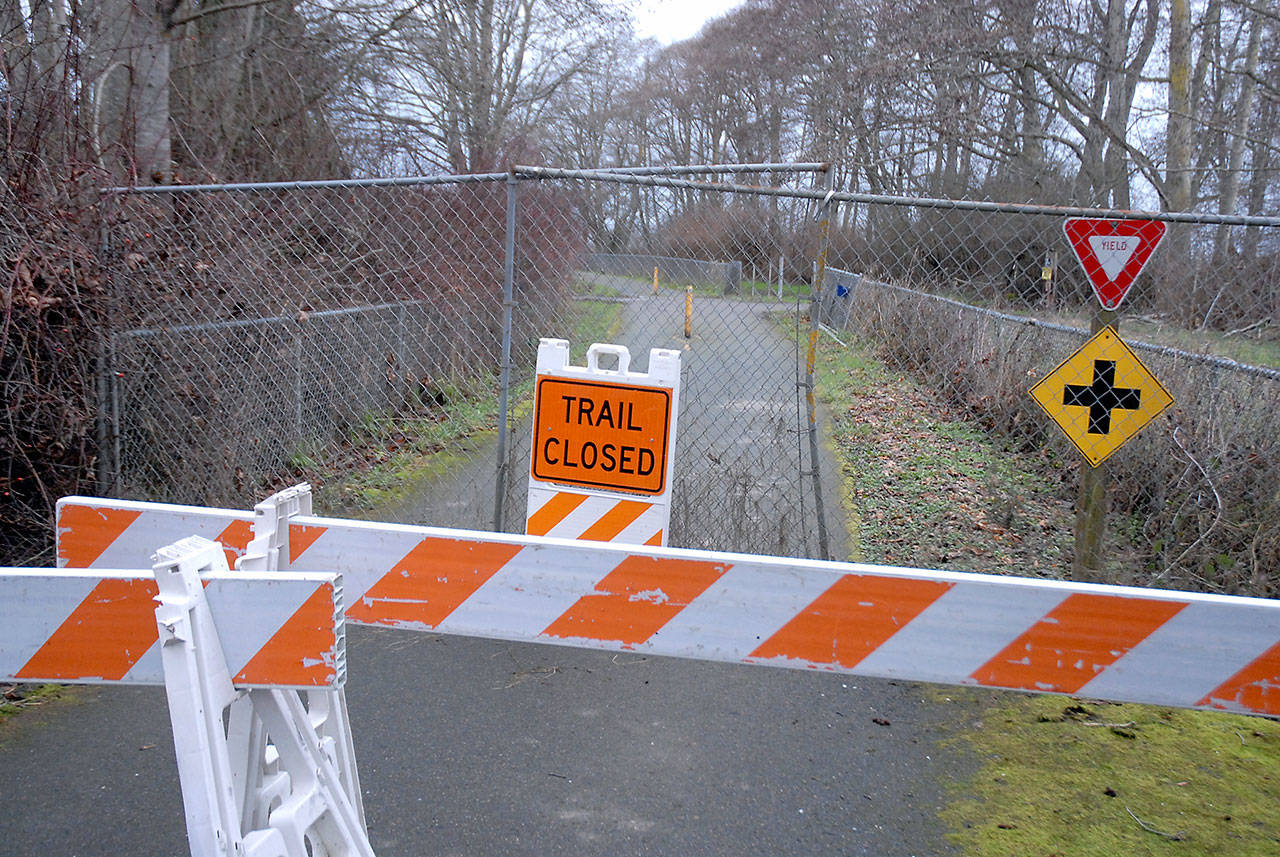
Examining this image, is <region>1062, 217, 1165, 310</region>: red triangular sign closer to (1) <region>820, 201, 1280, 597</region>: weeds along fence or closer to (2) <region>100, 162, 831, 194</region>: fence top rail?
(1) <region>820, 201, 1280, 597</region>: weeds along fence

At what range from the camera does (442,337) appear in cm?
751

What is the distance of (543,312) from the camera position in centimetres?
636

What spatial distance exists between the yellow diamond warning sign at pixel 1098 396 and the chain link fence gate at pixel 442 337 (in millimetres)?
1312

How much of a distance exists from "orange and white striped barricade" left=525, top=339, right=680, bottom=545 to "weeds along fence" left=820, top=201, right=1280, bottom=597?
5.59 feet

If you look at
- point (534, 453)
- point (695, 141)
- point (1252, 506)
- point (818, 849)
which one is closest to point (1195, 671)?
point (818, 849)

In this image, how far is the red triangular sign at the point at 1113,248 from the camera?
469 centimetres

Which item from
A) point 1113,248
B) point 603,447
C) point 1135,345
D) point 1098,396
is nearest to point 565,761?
point 603,447

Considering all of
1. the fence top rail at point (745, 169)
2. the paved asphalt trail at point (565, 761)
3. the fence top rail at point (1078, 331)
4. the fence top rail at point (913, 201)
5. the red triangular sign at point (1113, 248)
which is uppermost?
the fence top rail at point (745, 169)

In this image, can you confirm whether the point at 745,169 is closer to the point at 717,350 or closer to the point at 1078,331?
the point at 717,350

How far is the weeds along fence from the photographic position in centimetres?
563

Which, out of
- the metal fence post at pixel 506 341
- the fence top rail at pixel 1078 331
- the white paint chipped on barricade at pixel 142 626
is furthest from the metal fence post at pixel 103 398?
the fence top rail at pixel 1078 331

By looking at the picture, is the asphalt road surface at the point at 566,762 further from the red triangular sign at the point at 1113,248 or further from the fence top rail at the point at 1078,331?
the fence top rail at the point at 1078,331

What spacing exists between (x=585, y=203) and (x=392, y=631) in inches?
105

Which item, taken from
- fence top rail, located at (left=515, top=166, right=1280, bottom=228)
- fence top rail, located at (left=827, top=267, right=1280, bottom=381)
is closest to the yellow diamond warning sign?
fence top rail, located at (left=515, top=166, right=1280, bottom=228)
